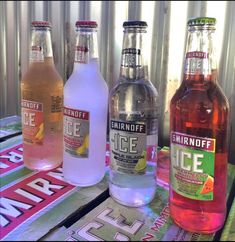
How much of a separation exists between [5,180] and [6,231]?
7.4 inches

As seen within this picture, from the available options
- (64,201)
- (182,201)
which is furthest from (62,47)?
(182,201)

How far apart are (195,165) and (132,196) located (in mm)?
152

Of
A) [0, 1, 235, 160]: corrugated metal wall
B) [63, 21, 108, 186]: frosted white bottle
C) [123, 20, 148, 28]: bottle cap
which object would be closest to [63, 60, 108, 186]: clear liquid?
[63, 21, 108, 186]: frosted white bottle

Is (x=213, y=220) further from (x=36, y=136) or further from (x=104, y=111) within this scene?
(x=36, y=136)

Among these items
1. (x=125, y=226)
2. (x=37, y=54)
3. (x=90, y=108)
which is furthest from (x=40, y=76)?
(x=125, y=226)

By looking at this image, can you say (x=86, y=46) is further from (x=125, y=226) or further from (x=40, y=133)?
(x=125, y=226)

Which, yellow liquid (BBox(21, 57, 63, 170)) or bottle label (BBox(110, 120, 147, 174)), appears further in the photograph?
yellow liquid (BBox(21, 57, 63, 170))

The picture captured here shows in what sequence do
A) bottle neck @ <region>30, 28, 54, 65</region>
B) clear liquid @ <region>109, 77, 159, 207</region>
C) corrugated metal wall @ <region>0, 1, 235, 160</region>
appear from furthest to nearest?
1. corrugated metal wall @ <region>0, 1, 235, 160</region>
2. bottle neck @ <region>30, 28, 54, 65</region>
3. clear liquid @ <region>109, 77, 159, 207</region>

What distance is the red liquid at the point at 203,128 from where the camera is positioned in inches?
19.8

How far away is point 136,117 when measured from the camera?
Result: 58 centimetres

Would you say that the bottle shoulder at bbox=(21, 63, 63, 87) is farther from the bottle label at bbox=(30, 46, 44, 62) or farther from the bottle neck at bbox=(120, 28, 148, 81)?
the bottle neck at bbox=(120, 28, 148, 81)

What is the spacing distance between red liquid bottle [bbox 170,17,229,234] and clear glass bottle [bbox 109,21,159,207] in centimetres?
7

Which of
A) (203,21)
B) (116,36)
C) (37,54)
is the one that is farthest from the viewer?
(116,36)

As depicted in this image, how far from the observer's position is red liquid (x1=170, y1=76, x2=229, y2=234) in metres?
0.50
